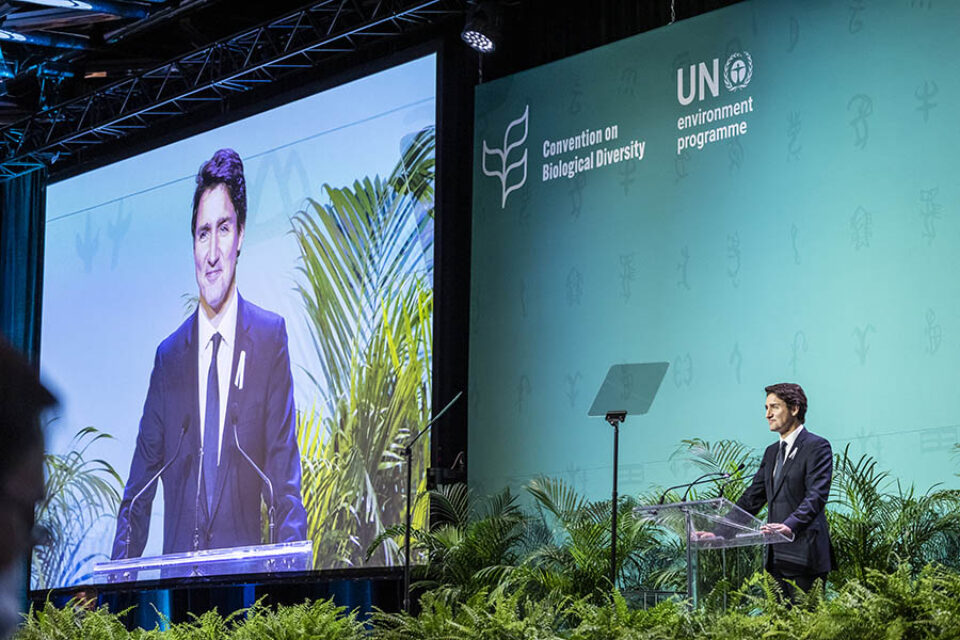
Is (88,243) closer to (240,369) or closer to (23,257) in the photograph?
(23,257)

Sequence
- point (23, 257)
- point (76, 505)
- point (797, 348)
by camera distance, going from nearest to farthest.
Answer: point (797, 348) < point (76, 505) < point (23, 257)

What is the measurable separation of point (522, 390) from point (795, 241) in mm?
2234

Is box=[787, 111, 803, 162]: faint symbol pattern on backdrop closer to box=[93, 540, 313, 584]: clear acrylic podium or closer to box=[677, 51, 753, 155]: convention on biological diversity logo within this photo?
box=[677, 51, 753, 155]: convention on biological diversity logo

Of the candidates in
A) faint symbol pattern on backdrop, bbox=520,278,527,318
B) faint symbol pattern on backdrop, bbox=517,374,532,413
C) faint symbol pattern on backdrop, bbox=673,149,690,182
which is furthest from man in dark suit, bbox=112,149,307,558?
faint symbol pattern on backdrop, bbox=673,149,690,182

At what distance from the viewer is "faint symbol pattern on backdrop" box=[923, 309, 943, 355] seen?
6.51 metres

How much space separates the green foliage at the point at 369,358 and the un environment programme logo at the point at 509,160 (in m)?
0.54

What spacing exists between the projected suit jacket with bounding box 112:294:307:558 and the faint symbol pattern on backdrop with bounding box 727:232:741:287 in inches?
136

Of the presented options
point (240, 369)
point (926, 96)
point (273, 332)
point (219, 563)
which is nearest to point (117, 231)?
point (240, 369)

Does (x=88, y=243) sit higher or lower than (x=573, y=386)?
higher

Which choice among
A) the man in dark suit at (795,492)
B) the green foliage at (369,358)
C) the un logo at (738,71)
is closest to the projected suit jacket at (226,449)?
the green foliage at (369,358)

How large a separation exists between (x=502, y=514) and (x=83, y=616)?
2700 millimetres

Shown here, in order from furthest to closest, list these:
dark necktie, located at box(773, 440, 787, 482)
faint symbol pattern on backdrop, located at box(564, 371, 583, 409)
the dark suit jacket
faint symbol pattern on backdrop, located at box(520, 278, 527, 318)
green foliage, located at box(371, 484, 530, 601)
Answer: faint symbol pattern on backdrop, located at box(520, 278, 527, 318)
faint symbol pattern on backdrop, located at box(564, 371, 583, 409)
green foliage, located at box(371, 484, 530, 601)
dark necktie, located at box(773, 440, 787, 482)
the dark suit jacket

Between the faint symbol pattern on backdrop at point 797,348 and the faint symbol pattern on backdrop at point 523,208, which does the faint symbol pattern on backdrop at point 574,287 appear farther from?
the faint symbol pattern on backdrop at point 797,348

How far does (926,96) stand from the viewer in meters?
6.71
